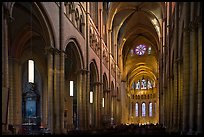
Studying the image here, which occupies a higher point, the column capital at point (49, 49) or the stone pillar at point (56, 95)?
the column capital at point (49, 49)

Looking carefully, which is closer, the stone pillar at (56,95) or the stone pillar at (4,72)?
the stone pillar at (4,72)

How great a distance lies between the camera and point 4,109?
10828 millimetres

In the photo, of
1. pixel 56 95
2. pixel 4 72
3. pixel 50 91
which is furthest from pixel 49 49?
pixel 4 72

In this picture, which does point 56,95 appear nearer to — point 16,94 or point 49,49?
point 49,49

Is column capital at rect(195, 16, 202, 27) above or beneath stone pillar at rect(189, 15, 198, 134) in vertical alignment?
above

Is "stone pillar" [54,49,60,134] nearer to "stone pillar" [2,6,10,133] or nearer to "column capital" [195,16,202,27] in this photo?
"stone pillar" [2,6,10,133]

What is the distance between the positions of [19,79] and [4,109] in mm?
15213

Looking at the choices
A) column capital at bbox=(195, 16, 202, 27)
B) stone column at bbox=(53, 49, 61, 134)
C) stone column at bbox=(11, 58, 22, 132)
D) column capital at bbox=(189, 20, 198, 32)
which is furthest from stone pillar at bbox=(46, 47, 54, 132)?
column capital at bbox=(195, 16, 202, 27)

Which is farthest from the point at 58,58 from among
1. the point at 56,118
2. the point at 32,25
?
the point at 32,25

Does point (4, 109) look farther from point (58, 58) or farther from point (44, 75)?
point (44, 75)

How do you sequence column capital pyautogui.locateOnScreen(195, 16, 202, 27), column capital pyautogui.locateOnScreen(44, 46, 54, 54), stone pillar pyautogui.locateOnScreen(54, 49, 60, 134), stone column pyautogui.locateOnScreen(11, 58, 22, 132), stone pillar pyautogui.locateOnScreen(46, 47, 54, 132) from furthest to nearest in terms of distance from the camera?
stone column pyautogui.locateOnScreen(11, 58, 22, 132)
stone pillar pyautogui.locateOnScreen(54, 49, 60, 134)
stone pillar pyautogui.locateOnScreen(46, 47, 54, 132)
column capital pyautogui.locateOnScreen(44, 46, 54, 54)
column capital pyautogui.locateOnScreen(195, 16, 202, 27)

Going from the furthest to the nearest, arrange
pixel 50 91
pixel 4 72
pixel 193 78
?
pixel 50 91 → pixel 193 78 → pixel 4 72

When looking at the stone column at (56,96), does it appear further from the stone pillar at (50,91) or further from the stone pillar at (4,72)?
the stone pillar at (4,72)

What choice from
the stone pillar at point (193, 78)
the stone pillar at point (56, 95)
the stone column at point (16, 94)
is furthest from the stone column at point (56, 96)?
the stone pillar at point (193, 78)
